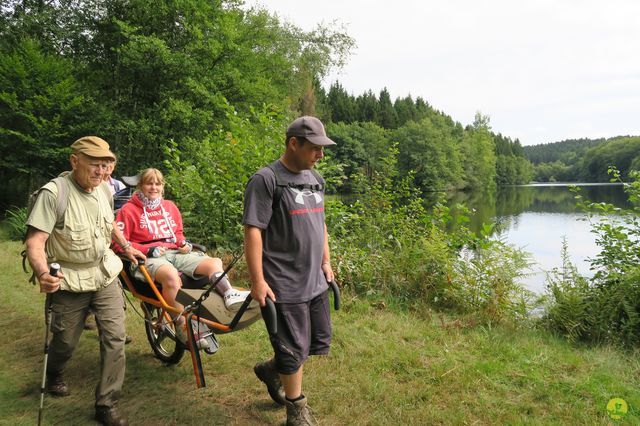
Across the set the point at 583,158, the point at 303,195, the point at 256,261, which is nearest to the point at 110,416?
the point at 256,261

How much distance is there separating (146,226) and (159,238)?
170 mm

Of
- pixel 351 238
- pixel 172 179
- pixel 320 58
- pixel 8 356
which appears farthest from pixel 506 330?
pixel 320 58

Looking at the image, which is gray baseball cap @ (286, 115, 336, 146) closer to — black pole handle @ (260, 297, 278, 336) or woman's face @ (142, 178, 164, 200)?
black pole handle @ (260, 297, 278, 336)

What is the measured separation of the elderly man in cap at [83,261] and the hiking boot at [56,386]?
0.36 feet

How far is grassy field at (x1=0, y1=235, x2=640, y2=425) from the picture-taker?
3.28m

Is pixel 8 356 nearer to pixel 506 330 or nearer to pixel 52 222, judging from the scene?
pixel 52 222

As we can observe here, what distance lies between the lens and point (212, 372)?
3992 millimetres

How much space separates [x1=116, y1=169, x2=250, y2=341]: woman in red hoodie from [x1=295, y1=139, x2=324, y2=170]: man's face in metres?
1.78

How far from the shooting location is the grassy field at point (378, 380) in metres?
3.28

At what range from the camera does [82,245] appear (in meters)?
3.27

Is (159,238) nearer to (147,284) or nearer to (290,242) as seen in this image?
(147,284)

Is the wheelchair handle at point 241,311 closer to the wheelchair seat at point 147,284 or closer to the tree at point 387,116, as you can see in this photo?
the wheelchair seat at point 147,284

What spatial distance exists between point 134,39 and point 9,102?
6376 mm

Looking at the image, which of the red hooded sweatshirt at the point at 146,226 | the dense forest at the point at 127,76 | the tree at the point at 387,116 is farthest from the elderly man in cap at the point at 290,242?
the tree at the point at 387,116
